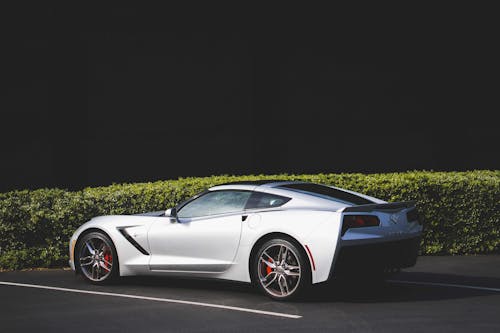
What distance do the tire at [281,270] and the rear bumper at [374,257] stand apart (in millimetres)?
331

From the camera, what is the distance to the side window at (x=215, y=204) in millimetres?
9188

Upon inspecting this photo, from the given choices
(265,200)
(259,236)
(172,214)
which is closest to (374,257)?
(259,236)

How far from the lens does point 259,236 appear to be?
28.3ft

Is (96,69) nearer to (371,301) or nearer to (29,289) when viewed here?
(29,289)

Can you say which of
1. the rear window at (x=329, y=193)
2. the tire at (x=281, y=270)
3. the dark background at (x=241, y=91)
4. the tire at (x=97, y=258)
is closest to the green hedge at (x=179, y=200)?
the tire at (x=97, y=258)

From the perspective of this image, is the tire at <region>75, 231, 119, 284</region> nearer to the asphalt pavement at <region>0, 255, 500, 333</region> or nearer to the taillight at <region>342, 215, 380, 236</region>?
the asphalt pavement at <region>0, 255, 500, 333</region>

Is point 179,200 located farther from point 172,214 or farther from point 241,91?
point 241,91

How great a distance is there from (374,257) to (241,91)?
1228 cm

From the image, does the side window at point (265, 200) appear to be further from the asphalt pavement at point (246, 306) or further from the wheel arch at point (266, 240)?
the asphalt pavement at point (246, 306)

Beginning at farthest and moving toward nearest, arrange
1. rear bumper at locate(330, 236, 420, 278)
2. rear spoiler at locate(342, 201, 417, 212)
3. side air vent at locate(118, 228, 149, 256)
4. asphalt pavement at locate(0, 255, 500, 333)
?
side air vent at locate(118, 228, 149, 256) < rear spoiler at locate(342, 201, 417, 212) < rear bumper at locate(330, 236, 420, 278) < asphalt pavement at locate(0, 255, 500, 333)

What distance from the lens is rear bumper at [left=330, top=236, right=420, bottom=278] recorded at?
8.21m

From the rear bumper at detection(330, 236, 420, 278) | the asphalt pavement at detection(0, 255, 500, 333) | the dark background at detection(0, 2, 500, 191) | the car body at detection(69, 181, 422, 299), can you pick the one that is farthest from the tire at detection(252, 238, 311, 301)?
the dark background at detection(0, 2, 500, 191)

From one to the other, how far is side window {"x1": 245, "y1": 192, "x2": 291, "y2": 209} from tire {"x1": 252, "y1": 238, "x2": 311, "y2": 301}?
0.53 meters

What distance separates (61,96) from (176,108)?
2901 millimetres
